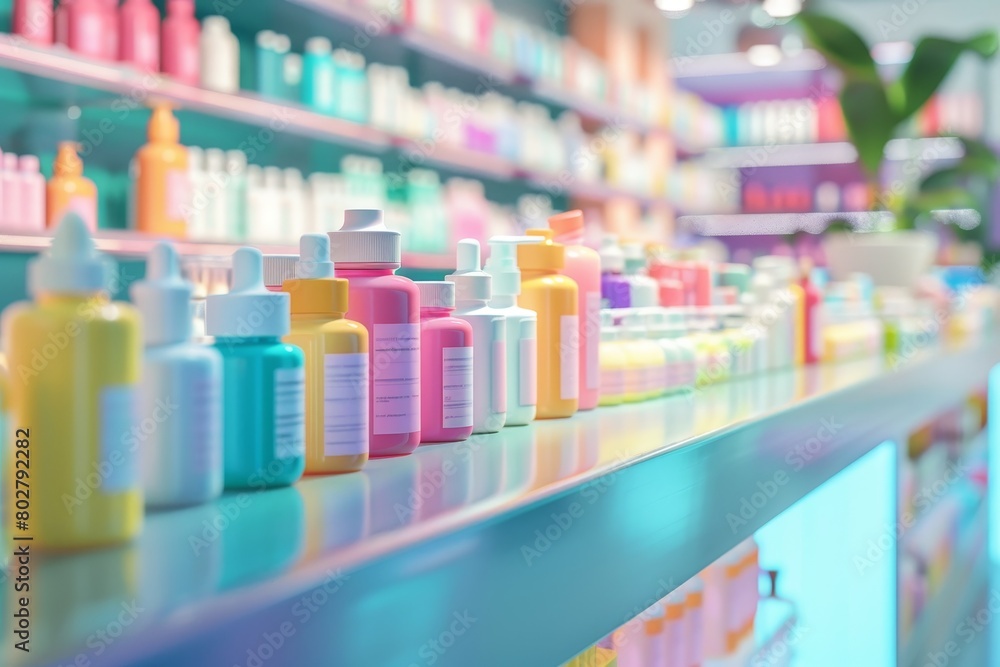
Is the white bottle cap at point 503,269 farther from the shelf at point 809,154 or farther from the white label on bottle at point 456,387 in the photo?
the shelf at point 809,154

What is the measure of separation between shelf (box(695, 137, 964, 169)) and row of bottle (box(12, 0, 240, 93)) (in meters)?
4.81

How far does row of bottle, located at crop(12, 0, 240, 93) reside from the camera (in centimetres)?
263

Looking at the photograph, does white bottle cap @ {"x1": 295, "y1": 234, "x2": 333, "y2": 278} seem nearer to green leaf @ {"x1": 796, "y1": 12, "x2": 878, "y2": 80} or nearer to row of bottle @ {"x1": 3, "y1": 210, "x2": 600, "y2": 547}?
row of bottle @ {"x1": 3, "y1": 210, "x2": 600, "y2": 547}

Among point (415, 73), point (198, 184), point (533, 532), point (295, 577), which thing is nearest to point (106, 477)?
point (295, 577)

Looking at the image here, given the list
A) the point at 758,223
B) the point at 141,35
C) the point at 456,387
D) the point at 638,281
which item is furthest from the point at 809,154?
the point at 456,387

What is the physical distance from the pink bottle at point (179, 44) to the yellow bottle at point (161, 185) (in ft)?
0.40

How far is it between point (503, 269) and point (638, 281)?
375 mm

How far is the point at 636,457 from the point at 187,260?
7.20 ft

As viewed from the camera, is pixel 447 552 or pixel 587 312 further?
pixel 587 312

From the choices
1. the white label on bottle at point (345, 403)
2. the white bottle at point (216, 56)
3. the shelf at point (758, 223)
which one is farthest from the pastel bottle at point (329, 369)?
the shelf at point (758, 223)

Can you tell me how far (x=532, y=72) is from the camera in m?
4.83

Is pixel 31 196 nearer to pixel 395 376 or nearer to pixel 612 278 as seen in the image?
pixel 612 278

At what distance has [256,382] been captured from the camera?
28.1 inches

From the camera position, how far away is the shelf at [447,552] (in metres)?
0.48
